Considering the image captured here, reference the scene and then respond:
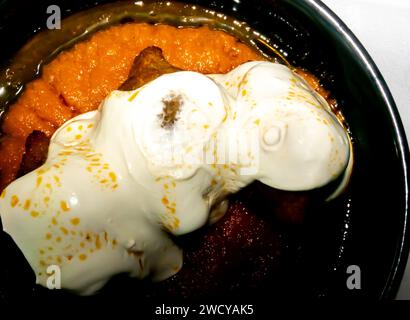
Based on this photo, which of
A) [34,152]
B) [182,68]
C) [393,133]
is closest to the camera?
[34,152]

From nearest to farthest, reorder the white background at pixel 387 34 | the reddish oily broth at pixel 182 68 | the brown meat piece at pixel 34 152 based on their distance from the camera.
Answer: the brown meat piece at pixel 34 152
the reddish oily broth at pixel 182 68
the white background at pixel 387 34

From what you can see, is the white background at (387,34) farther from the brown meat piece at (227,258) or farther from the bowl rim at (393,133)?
the brown meat piece at (227,258)

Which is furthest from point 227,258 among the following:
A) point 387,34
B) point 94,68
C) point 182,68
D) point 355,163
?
point 387,34

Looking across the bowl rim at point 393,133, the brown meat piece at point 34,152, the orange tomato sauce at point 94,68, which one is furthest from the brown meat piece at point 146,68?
the bowl rim at point 393,133

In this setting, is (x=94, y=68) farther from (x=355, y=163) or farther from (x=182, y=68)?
(x=355, y=163)

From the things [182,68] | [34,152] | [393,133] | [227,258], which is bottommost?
[227,258]

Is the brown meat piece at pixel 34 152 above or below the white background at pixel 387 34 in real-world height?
below

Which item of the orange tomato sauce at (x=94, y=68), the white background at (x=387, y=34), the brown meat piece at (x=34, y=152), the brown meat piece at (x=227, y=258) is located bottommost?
the brown meat piece at (x=227, y=258)
